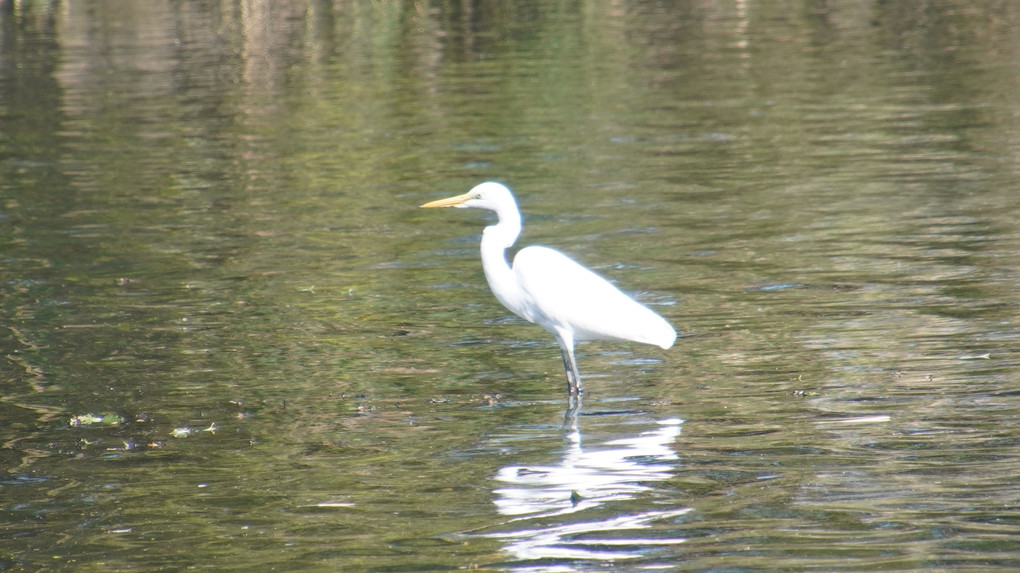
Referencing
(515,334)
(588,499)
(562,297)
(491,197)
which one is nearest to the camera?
(588,499)

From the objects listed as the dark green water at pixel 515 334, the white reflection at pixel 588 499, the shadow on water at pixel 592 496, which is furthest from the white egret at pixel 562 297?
the white reflection at pixel 588 499

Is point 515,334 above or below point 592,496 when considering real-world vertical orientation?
below

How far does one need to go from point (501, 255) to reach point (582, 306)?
738mm

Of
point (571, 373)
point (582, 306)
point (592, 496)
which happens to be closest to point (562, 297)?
point (582, 306)

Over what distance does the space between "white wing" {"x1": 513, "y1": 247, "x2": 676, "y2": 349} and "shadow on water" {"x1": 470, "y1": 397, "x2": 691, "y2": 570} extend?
64 cm

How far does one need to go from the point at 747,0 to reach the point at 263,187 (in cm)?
Result: 3014

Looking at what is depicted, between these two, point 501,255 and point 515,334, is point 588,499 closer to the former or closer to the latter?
point 501,255

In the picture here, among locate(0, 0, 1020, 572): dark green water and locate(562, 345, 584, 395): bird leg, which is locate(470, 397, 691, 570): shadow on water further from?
locate(562, 345, 584, 395): bird leg

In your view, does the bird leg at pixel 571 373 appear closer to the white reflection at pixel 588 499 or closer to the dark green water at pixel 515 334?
the dark green water at pixel 515 334

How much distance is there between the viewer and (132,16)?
46.1 meters

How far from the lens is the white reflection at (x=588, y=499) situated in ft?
20.1

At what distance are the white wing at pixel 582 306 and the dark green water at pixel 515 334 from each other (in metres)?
0.44

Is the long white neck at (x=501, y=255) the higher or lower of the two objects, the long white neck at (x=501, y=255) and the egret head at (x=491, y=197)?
the lower

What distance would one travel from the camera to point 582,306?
864 centimetres
